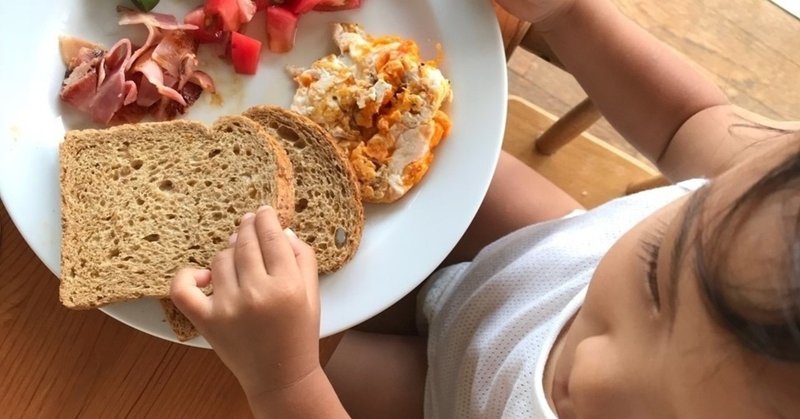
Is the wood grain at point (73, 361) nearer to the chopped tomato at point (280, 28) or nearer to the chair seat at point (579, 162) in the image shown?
the chopped tomato at point (280, 28)

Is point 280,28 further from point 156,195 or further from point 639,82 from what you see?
point 639,82

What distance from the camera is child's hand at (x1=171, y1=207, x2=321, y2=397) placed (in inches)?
26.1

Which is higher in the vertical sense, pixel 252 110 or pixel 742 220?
pixel 742 220

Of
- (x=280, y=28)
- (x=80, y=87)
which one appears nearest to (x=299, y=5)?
(x=280, y=28)

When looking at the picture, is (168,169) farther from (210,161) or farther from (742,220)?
(742,220)

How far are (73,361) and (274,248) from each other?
0.82 ft

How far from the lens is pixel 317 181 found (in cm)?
81

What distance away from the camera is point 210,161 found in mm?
789

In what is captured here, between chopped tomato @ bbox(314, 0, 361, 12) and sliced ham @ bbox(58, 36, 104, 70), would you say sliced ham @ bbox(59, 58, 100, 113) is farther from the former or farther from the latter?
chopped tomato @ bbox(314, 0, 361, 12)

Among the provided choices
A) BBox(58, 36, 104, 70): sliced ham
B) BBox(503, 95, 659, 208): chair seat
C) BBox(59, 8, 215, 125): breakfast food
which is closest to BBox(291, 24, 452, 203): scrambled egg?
BBox(59, 8, 215, 125): breakfast food

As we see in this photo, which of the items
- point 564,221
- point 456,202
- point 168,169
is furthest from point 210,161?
point 564,221

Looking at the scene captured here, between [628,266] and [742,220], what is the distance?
16 centimetres

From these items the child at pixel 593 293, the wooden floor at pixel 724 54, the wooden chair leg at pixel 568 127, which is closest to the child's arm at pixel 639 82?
the child at pixel 593 293

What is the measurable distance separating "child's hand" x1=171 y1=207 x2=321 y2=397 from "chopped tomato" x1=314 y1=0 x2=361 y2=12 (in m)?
0.29
